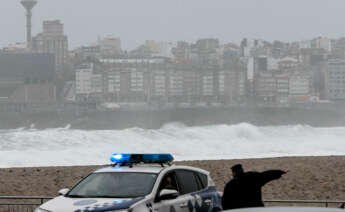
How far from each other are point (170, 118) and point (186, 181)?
13160cm

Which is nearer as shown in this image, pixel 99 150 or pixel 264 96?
pixel 99 150

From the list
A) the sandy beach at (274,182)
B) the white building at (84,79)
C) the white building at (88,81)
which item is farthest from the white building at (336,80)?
the sandy beach at (274,182)

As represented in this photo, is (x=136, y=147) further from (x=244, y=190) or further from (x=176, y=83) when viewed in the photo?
(x=176, y=83)

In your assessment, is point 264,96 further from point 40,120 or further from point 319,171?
point 319,171

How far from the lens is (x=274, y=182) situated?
62.7 feet

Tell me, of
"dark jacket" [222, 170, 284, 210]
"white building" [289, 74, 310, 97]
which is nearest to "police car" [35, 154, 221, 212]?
"dark jacket" [222, 170, 284, 210]

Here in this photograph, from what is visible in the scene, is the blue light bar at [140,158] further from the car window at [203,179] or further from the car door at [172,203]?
the car window at [203,179]

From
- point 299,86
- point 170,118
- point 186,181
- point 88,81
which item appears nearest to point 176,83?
point 88,81

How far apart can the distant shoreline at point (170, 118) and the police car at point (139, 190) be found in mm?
121015

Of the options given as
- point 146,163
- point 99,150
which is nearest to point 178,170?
point 146,163

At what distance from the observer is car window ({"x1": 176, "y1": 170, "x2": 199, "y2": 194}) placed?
937cm

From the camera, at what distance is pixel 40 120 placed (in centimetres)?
14412

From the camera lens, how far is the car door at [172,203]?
342 inches

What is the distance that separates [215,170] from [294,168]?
1.91 meters
